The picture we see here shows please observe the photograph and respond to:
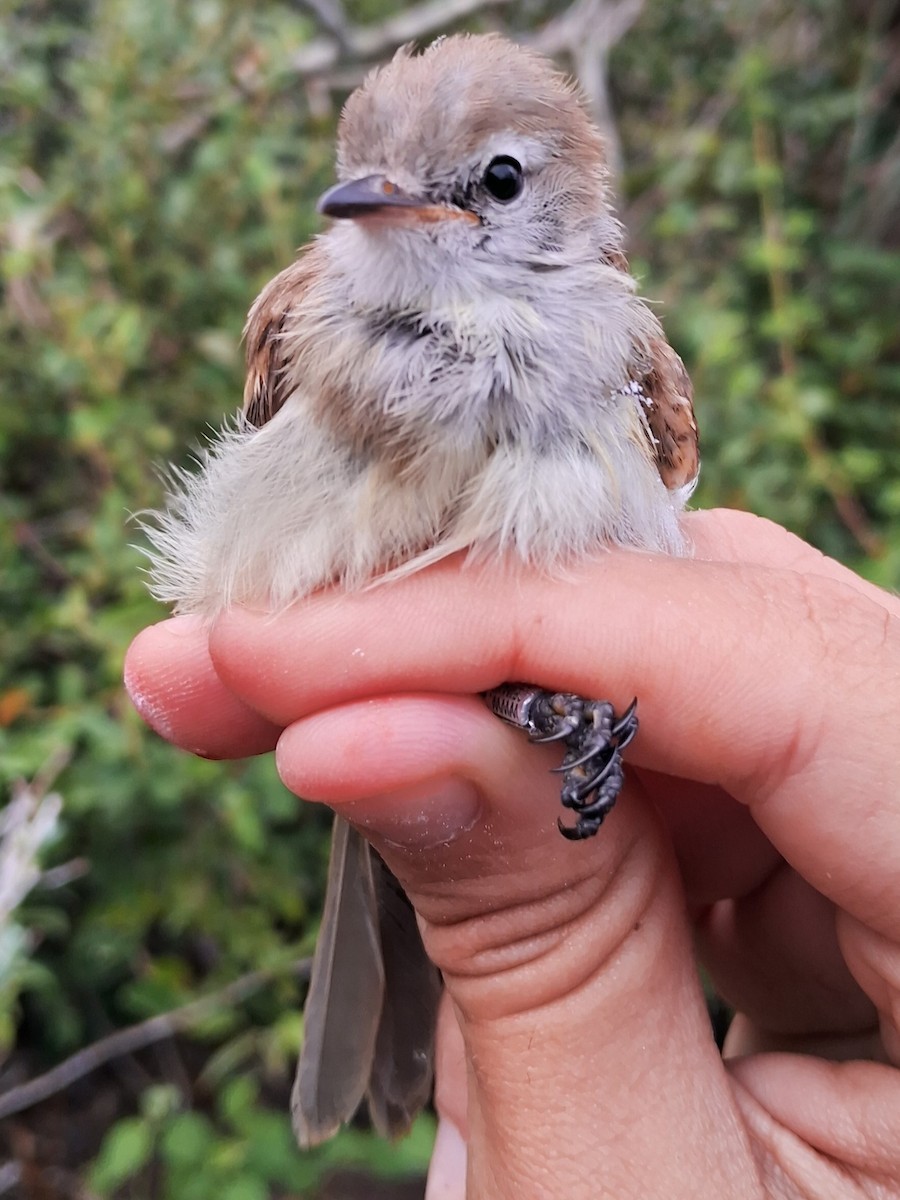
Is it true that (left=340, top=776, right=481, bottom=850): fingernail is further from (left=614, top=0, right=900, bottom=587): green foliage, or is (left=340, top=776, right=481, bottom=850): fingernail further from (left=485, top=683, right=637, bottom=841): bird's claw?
(left=614, top=0, right=900, bottom=587): green foliage

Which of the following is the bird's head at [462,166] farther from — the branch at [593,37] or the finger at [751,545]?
the branch at [593,37]

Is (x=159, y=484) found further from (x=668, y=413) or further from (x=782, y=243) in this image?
(x=782, y=243)

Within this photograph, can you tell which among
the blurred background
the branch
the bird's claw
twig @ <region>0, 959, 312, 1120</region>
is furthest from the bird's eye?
the branch

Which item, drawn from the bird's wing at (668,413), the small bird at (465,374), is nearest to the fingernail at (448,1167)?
the small bird at (465,374)

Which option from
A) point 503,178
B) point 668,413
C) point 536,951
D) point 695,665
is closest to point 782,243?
point 668,413

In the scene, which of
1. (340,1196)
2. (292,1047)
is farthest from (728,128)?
(340,1196)

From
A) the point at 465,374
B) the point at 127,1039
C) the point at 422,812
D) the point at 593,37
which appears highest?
the point at 593,37
